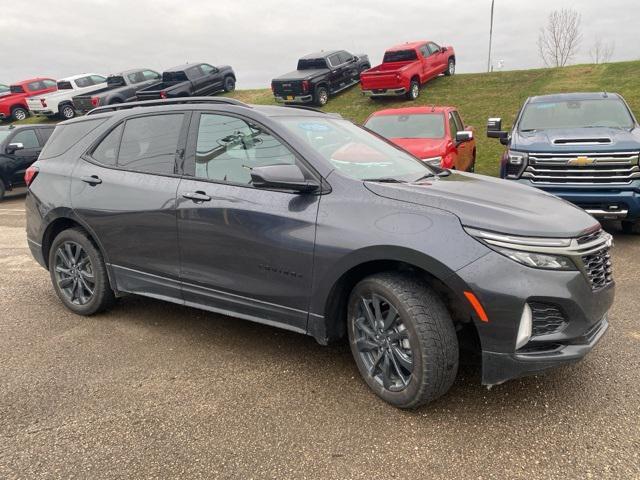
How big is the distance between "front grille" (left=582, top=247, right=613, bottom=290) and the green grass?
11614mm

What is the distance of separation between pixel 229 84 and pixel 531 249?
75.0 ft

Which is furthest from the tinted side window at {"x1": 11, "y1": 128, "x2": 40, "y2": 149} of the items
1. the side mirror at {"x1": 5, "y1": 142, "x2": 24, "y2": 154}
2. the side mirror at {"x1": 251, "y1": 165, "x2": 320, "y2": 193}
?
the side mirror at {"x1": 251, "y1": 165, "x2": 320, "y2": 193}

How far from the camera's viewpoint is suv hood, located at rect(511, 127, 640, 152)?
6.22 meters

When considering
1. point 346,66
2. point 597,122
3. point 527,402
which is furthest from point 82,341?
point 346,66

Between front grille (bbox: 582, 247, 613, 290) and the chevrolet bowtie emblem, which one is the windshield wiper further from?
the chevrolet bowtie emblem

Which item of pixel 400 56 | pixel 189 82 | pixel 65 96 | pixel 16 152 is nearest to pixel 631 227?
pixel 16 152

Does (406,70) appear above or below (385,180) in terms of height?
above

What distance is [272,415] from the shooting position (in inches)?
113

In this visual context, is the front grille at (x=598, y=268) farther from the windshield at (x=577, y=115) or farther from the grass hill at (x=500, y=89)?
the grass hill at (x=500, y=89)

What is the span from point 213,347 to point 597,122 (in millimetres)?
6455

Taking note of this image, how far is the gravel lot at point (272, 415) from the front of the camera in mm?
2438

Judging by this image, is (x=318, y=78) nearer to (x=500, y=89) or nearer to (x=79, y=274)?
(x=500, y=89)

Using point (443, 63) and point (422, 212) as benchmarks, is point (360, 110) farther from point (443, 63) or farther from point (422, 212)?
point (422, 212)

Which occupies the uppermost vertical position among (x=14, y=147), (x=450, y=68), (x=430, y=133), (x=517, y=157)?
(x=450, y=68)
